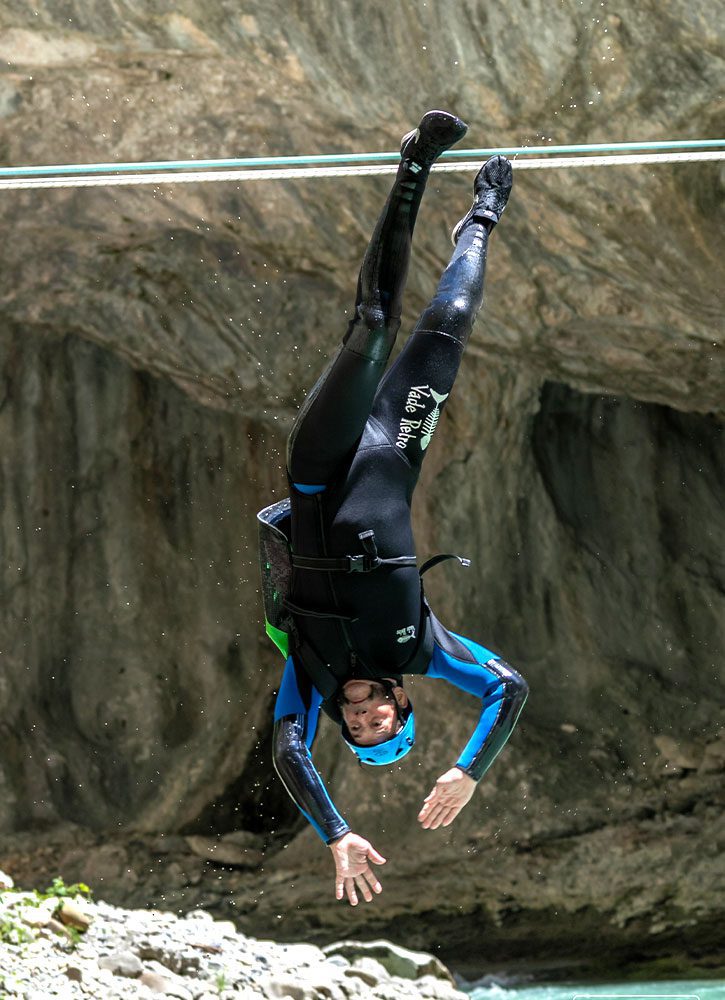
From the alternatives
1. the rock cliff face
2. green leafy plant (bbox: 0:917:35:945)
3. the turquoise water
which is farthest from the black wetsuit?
the turquoise water

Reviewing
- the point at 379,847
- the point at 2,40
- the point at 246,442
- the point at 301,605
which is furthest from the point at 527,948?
the point at 2,40

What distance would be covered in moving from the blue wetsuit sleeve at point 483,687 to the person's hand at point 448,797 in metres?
0.04

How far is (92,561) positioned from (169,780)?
141 centimetres

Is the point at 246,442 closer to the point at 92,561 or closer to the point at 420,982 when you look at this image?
the point at 92,561

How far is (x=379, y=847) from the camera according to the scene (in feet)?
27.0

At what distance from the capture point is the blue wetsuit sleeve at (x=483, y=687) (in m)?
3.98

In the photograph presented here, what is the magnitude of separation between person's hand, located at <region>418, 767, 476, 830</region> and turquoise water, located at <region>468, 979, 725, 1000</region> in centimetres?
443

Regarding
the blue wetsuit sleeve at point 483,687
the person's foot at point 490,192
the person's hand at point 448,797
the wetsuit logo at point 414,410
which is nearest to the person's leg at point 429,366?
the wetsuit logo at point 414,410

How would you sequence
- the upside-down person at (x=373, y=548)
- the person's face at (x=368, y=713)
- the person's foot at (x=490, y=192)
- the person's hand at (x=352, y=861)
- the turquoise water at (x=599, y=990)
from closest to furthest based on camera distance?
the person's hand at (x=352, y=861), the upside-down person at (x=373, y=548), the person's face at (x=368, y=713), the person's foot at (x=490, y=192), the turquoise water at (x=599, y=990)

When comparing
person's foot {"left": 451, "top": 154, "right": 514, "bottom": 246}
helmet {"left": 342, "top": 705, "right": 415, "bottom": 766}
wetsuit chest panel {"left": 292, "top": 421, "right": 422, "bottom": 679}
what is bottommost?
helmet {"left": 342, "top": 705, "right": 415, "bottom": 766}

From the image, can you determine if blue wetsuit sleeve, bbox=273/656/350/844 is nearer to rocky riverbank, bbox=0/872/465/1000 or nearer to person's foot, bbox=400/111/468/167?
person's foot, bbox=400/111/468/167

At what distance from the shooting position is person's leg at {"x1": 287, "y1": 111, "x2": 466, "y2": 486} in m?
3.89

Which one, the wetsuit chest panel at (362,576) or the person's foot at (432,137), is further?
the wetsuit chest panel at (362,576)

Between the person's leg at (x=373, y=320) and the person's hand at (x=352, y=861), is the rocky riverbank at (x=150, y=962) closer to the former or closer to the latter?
the person's hand at (x=352, y=861)
